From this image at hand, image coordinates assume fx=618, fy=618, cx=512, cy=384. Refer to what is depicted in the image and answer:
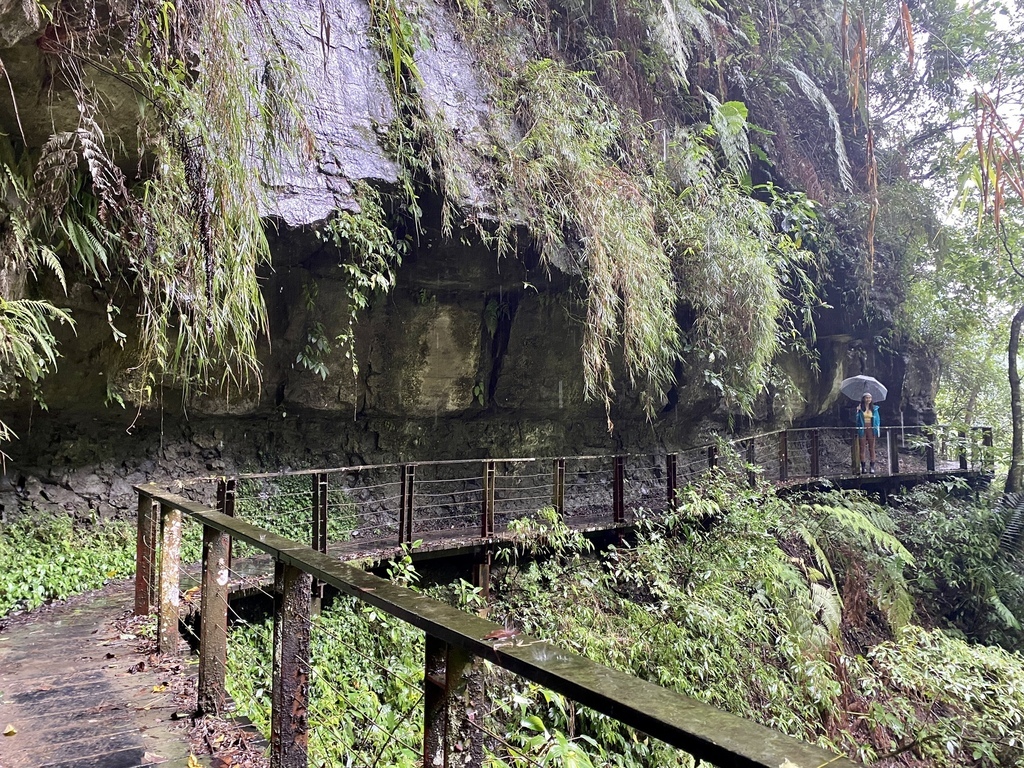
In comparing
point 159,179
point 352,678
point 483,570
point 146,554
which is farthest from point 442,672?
point 483,570

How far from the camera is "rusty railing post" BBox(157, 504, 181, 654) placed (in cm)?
328

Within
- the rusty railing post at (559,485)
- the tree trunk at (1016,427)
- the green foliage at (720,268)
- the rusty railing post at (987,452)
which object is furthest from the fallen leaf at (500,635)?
the rusty railing post at (987,452)

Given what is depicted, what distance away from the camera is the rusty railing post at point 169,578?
328 centimetres

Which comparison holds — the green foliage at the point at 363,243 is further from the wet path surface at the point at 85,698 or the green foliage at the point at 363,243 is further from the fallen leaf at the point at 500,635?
the fallen leaf at the point at 500,635

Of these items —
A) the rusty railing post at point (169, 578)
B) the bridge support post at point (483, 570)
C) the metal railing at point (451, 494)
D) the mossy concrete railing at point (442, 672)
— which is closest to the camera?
the mossy concrete railing at point (442, 672)

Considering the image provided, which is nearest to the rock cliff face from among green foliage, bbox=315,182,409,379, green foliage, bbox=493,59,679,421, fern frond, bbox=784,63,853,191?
green foliage, bbox=315,182,409,379

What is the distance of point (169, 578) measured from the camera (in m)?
3.29

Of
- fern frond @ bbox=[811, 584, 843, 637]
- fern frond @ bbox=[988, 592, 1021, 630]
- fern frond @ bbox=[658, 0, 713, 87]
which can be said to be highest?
fern frond @ bbox=[658, 0, 713, 87]

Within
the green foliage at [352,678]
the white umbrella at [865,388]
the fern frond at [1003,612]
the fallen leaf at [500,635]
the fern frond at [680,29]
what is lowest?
the fern frond at [1003,612]

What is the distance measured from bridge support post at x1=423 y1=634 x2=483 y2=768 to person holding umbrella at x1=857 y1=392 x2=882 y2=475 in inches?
476

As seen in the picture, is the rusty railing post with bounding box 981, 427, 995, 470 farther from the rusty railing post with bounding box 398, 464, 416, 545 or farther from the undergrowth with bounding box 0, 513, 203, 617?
the undergrowth with bounding box 0, 513, 203, 617

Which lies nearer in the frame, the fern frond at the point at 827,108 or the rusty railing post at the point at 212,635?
the rusty railing post at the point at 212,635

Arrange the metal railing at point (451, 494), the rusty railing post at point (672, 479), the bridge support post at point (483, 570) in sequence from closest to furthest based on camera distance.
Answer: the metal railing at point (451, 494) < the bridge support post at point (483, 570) < the rusty railing post at point (672, 479)

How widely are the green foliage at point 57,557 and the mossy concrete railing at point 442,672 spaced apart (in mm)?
3090
